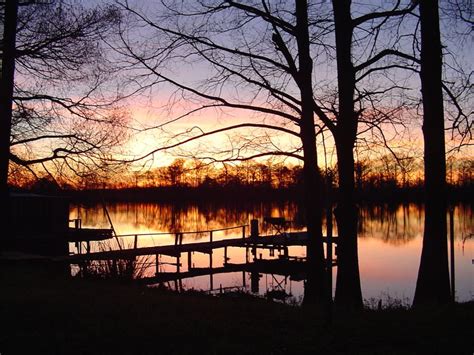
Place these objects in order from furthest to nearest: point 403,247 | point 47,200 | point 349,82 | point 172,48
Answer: point 403,247
point 47,200
point 172,48
point 349,82

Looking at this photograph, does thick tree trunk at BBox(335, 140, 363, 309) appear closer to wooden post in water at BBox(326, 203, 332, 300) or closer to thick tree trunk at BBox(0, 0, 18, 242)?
wooden post in water at BBox(326, 203, 332, 300)

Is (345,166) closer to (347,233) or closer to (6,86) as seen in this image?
(347,233)

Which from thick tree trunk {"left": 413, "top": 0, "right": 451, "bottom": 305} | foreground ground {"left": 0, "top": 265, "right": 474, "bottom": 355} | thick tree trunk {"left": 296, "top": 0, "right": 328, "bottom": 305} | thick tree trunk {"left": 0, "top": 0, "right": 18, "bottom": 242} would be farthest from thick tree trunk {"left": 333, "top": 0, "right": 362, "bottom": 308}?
thick tree trunk {"left": 0, "top": 0, "right": 18, "bottom": 242}

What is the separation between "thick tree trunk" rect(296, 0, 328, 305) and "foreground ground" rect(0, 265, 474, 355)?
533cm

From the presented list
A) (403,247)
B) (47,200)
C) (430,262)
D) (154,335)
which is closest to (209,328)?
(154,335)

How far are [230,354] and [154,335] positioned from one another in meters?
1.08

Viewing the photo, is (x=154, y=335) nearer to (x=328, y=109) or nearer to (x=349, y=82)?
(x=349, y=82)

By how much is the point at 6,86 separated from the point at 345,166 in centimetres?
950

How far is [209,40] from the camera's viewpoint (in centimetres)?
1329

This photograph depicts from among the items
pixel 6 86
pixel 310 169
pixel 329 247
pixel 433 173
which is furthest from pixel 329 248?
pixel 6 86

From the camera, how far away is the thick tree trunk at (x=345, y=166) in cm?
1177

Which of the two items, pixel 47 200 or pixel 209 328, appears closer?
pixel 209 328

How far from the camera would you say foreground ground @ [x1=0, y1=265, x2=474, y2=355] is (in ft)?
19.5

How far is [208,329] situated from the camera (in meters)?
6.68
